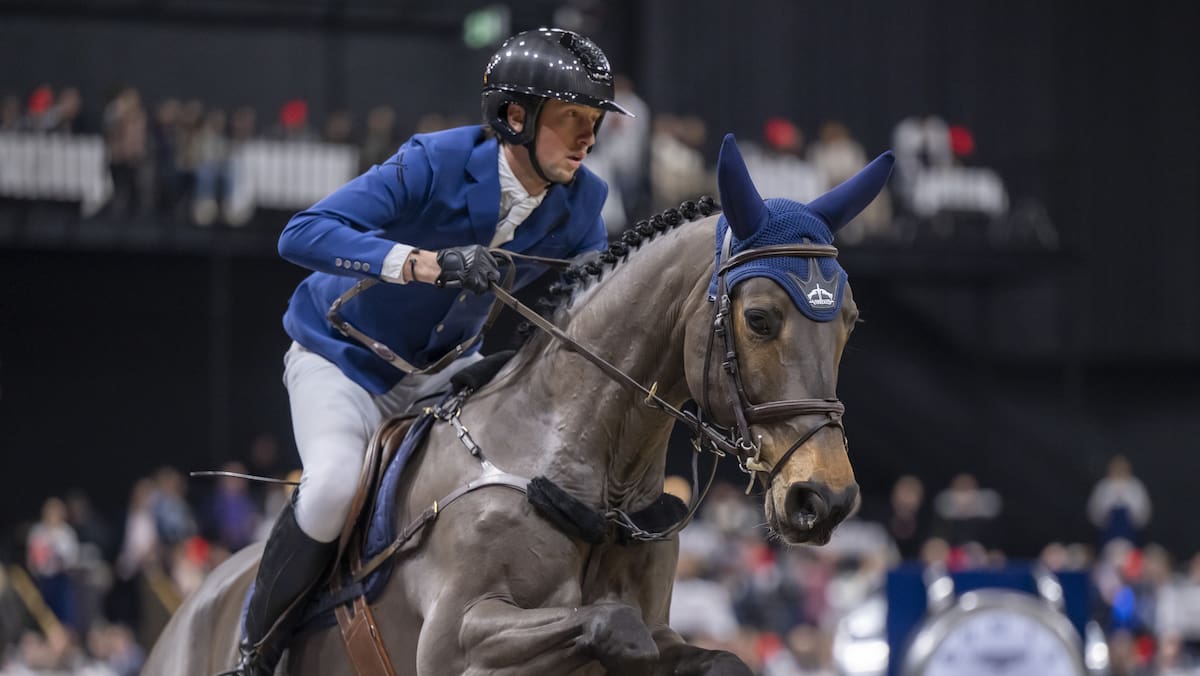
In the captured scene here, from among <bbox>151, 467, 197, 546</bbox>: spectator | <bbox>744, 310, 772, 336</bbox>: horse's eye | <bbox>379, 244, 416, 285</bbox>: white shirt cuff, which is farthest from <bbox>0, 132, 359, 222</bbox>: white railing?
<bbox>744, 310, 772, 336</bbox>: horse's eye

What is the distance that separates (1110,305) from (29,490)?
13575mm

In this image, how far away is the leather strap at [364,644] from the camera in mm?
4160

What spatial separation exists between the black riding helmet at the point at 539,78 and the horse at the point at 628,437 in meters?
0.39

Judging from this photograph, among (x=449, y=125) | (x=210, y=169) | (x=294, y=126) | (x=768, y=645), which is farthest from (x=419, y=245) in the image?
(x=294, y=126)

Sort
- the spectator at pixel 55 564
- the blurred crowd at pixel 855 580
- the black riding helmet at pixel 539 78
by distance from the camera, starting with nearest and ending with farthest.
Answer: the black riding helmet at pixel 539 78 → the blurred crowd at pixel 855 580 → the spectator at pixel 55 564

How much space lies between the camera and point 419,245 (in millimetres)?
4402

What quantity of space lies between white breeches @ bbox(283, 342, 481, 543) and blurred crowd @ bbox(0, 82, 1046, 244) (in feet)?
33.1

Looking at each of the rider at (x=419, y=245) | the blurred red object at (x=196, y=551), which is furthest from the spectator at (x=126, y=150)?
the rider at (x=419, y=245)

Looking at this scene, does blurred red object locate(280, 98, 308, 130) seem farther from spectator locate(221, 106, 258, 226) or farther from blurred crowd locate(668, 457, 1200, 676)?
blurred crowd locate(668, 457, 1200, 676)

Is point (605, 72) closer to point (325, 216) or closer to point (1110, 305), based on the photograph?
point (325, 216)

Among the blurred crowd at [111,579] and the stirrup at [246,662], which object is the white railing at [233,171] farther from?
the stirrup at [246,662]

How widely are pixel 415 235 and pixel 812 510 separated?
1478 millimetres

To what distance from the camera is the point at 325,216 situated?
412 cm

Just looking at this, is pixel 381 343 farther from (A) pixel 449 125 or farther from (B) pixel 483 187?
(A) pixel 449 125
